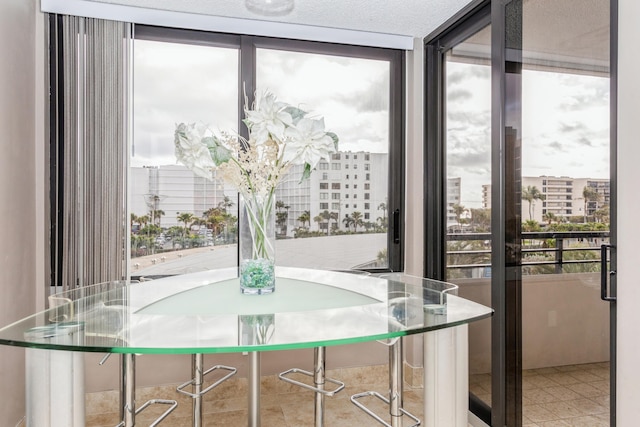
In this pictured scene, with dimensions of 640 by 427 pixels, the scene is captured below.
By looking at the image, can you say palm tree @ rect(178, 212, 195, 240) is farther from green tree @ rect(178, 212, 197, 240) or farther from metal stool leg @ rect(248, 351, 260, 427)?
metal stool leg @ rect(248, 351, 260, 427)

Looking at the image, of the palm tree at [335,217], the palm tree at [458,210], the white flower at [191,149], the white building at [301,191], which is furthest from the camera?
the palm tree at [335,217]

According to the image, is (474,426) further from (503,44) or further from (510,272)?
(503,44)

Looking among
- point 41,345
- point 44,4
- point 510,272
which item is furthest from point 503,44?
point 44,4

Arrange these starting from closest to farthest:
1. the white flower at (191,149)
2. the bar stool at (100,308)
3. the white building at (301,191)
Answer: the bar stool at (100,308) < the white flower at (191,149) < the white building at (301,191)

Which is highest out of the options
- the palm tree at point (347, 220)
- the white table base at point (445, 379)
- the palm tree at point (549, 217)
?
the palm tree at point (549, 217)

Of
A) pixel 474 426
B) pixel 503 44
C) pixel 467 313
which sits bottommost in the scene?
pixel 474 426

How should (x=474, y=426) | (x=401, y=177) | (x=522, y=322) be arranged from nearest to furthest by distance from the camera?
(x=522, y=322)
(x=474, y=426)
(x=401, y=177)

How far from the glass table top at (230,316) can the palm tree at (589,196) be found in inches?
26.3

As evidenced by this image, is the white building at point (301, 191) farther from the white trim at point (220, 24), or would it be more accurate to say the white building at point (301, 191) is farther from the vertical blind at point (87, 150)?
the white trim at point (220, 24)

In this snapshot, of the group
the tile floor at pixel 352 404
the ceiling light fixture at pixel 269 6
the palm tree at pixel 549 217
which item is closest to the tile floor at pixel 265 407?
the tile floor at pixel 352 404

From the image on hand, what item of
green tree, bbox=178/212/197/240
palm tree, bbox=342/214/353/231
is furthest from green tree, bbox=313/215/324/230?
green tree, bbox=178/212/197/240

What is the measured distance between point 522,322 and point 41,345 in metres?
2.07

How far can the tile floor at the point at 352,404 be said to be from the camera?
6.28 feet

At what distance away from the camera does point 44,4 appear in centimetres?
268
